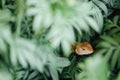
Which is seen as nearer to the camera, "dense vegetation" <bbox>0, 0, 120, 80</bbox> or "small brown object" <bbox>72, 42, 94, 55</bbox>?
"dense vegetation" <bbox>0, 0, 120, 80</bbox>

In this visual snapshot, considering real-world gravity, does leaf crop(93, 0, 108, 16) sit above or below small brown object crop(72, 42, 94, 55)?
above

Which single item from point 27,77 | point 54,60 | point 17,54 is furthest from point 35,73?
point 17,54

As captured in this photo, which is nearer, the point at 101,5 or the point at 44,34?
the point at 44,34

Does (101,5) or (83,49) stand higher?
(101,5)

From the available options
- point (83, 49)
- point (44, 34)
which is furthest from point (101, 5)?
point (44, 34)

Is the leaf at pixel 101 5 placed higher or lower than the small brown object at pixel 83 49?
higher

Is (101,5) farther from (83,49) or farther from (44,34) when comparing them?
(44,34)

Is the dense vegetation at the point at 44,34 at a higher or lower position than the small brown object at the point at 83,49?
higher

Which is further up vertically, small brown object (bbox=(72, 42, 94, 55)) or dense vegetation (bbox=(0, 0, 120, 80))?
dense vegetation (bbox=(0, 0, 120, 80))

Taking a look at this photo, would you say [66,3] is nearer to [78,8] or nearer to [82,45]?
[78,8]

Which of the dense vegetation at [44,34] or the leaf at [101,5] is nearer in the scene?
the dense vegetation at [44,34]

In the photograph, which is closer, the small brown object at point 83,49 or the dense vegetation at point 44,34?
the dense vegetation at point 44,34
